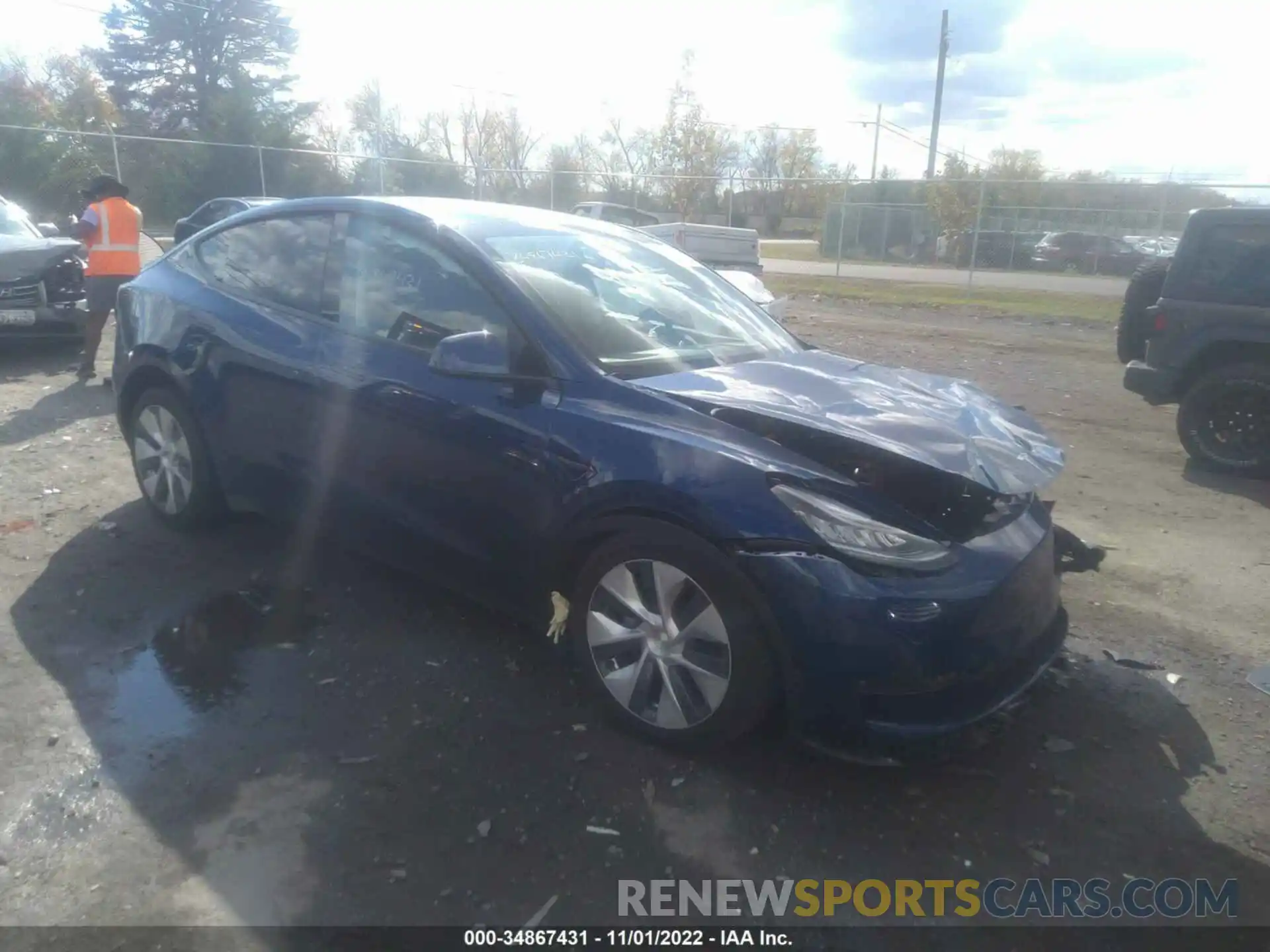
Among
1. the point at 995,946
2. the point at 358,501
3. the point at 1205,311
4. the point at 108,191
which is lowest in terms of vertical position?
the point at 995,946

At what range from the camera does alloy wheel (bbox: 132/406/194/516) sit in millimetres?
4852

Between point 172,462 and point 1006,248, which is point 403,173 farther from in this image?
point 172,462

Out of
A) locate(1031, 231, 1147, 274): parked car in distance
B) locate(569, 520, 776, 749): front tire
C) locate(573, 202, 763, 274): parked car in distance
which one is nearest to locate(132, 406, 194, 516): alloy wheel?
locate(569, 520, 776, 749): front tire

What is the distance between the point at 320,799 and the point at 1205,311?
6876mm

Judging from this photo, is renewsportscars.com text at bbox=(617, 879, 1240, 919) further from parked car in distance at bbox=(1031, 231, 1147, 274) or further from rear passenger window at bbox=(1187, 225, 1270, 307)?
parked car in distance at bbox=(1031, 231, 1147, 274)

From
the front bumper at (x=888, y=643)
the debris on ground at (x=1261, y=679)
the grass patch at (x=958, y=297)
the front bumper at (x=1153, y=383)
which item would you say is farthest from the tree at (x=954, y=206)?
the front bumper at (x=888, y=643)

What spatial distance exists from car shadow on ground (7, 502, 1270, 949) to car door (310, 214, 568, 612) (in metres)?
0.54

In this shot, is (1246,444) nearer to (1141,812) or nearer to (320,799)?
(1141,812)

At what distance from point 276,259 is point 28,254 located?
6121mm

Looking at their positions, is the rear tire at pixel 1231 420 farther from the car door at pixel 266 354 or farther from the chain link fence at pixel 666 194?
the chain link fence at pixel 666 194

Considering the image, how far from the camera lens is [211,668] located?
3838 millimetres

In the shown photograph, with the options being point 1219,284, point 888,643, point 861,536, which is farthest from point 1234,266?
point 888,643

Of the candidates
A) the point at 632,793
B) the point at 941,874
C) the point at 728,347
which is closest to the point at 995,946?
the point at 941,874

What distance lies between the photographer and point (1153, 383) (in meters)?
7.39
